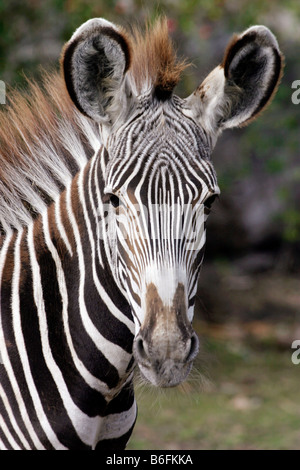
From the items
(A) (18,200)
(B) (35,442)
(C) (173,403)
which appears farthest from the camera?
(C) (173,403)

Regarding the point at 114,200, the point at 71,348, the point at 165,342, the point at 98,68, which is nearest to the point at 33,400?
the point at 71,348

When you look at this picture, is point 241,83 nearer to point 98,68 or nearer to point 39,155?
point 98,68

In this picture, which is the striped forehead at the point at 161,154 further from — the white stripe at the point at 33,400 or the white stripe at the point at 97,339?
the white stripe at the point at 33,400

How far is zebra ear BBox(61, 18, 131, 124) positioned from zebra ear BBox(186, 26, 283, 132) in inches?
17.6

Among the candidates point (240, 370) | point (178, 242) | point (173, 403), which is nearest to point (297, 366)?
point (240, 370)

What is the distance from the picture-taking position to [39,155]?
4051 mm

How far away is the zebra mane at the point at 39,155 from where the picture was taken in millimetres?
3982

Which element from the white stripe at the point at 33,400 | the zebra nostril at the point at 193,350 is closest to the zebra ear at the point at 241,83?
the zebra nostril at the point at 193,350

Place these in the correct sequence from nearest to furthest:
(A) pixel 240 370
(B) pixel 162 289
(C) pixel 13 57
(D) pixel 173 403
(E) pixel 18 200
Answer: (B) pixel 162 289 → (E) pixel 18 200 → (C) pixel 13 57 → (D) pixel 173 403 → (A) pixel 240 370

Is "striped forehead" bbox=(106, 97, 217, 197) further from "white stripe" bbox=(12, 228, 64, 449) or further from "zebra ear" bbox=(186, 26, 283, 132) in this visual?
"white stripe" bbox=(12, 228, 64, 449)

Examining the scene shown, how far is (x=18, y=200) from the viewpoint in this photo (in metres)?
3.96
